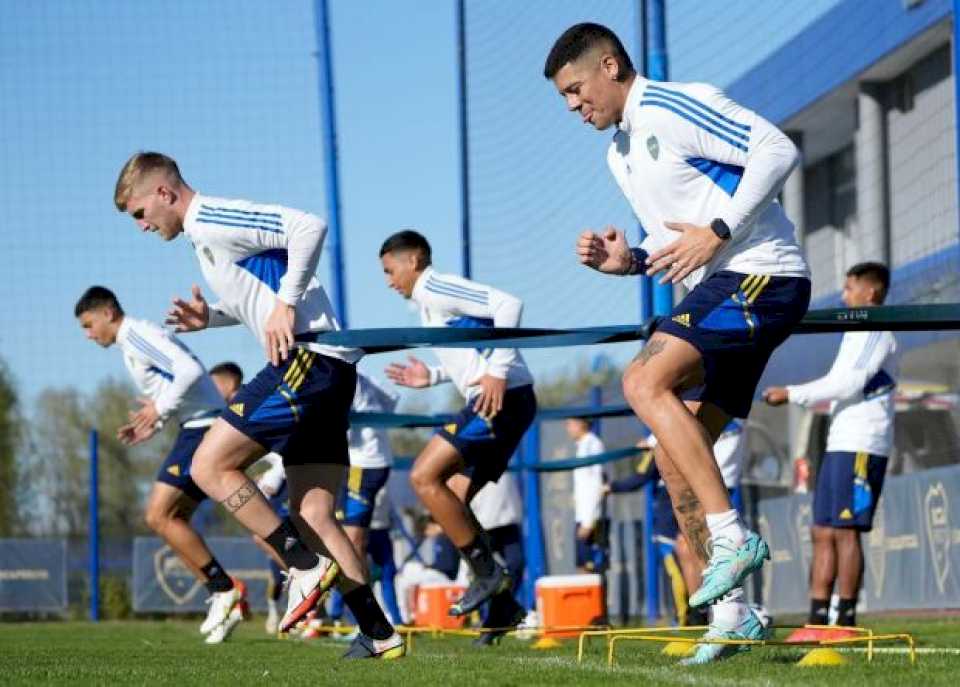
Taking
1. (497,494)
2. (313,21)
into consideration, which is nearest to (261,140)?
(313,21)

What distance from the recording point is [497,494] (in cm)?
1525

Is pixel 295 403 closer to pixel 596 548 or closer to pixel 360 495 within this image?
pixel 360 495

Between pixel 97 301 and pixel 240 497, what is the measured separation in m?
4.97

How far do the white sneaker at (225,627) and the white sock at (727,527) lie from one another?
6.02 meters

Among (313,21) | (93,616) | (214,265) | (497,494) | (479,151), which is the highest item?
(313,21)

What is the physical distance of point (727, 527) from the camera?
6.18 metres

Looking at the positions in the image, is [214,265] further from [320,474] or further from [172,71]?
[172,71]

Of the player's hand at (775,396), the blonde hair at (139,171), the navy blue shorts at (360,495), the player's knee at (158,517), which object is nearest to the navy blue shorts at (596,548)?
the navy blue shorts at (360,495)

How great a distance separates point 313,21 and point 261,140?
1.56 meters

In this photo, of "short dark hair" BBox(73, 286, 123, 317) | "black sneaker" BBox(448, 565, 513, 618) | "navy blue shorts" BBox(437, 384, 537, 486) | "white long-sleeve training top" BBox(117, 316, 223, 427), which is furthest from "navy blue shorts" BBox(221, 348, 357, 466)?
"short dark hair" BBox(73, 286, 123, 317)

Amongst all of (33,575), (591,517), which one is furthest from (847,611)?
(33,575)

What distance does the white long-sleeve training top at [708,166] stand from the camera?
6.34 metres

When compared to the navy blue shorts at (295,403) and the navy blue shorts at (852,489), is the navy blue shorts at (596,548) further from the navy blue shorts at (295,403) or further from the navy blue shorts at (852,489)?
the navy blue shorts at (295,403)

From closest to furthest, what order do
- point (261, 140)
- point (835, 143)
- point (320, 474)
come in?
point (320, 474) < point (261, 140) < point (835, 143)
